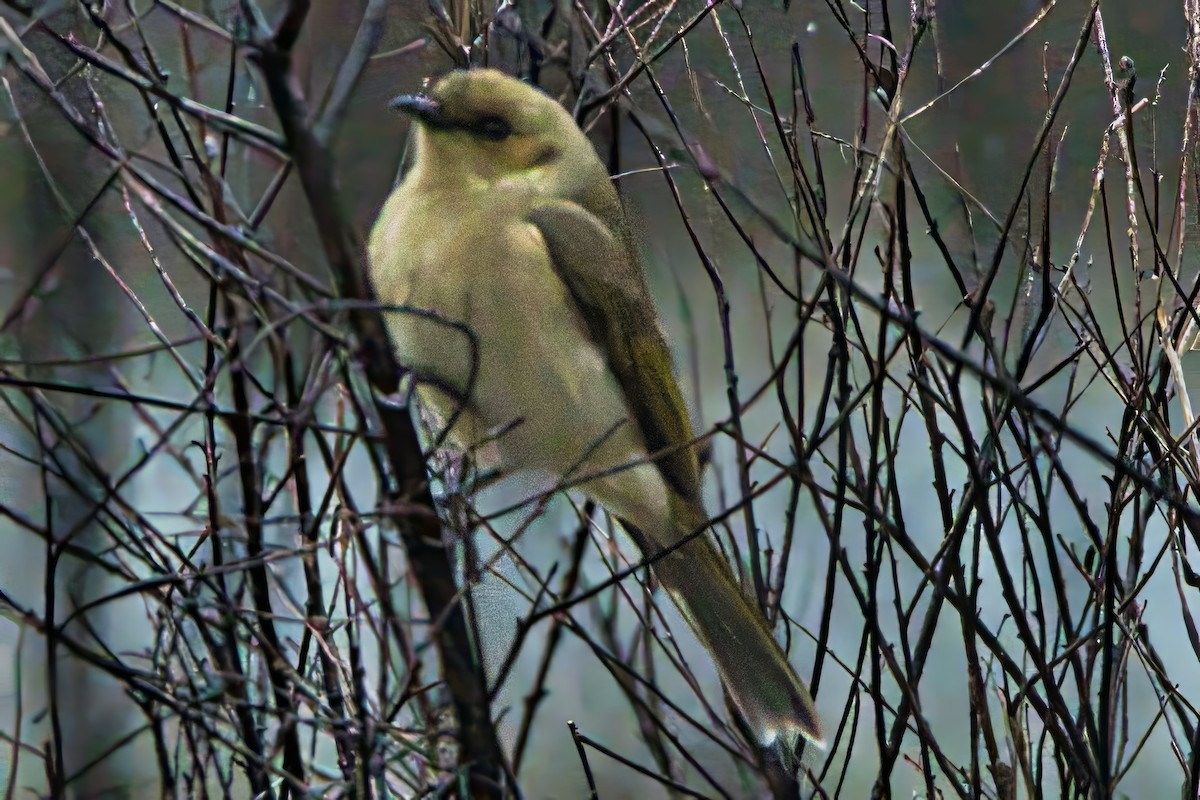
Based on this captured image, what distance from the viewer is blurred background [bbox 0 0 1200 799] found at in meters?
0.97

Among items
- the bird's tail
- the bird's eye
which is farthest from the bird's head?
the bird's tail

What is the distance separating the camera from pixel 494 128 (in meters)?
0.99

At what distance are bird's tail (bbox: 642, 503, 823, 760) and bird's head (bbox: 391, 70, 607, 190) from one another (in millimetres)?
365

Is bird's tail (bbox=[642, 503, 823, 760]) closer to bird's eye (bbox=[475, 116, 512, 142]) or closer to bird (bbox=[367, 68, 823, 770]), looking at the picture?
bird (bbox=[367, 68, 823, 770])

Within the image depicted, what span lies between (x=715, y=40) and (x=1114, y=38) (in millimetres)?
422

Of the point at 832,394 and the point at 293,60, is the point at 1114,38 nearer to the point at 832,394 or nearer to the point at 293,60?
the point at 832,394

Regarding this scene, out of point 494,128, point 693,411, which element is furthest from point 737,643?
point 494,128

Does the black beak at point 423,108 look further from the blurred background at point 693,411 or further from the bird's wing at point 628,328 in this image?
the bird's wing at point 628,328

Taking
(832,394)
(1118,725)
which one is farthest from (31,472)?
(1118,725)

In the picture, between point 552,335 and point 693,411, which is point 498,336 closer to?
point 552,335

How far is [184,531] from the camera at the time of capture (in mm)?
1024

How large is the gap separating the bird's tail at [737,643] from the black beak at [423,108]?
1.43 feet

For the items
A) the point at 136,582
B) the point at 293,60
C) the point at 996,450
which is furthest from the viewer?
the point at 996,450

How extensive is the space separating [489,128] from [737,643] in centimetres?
53
